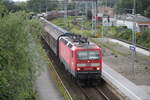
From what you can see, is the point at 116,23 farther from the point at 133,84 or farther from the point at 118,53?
the point at 133,84

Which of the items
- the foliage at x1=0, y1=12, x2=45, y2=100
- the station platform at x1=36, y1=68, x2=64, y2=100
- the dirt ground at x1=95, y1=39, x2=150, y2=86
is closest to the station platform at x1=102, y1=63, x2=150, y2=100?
the dirt ground at x1=95, y1=39, x2=150, y2=86

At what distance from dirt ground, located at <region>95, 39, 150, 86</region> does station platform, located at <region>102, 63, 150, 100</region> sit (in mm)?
780

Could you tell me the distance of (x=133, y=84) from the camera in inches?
1024

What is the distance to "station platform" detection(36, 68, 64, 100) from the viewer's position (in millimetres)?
21406

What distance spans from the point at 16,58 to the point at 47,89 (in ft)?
30.2

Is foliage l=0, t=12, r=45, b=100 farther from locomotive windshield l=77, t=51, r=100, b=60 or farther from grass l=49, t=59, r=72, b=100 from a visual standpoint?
locomotive windshield l=77, t=51, r=100, b=60

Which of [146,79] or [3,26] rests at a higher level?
[3,26]

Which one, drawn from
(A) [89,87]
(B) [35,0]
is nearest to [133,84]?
(A) [89,87]

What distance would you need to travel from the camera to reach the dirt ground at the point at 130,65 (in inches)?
1122

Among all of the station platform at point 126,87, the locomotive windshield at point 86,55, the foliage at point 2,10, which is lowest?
the station platform at point 126,87

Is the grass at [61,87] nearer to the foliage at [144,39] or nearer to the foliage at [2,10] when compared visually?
the foliage at [2,10]

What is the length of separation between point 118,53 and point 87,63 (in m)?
19.6

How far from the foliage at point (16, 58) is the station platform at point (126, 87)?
680 cm

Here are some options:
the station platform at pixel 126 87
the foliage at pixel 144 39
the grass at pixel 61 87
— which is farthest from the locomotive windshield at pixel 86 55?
the foliage at pixel 144 39
